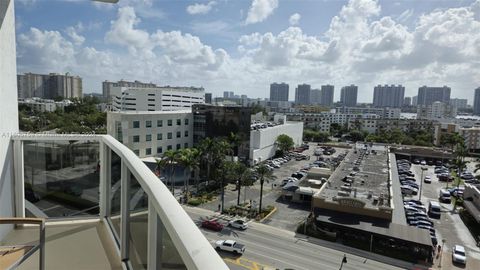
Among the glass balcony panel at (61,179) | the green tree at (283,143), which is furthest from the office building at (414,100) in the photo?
the glass balcony panel at (61,179)

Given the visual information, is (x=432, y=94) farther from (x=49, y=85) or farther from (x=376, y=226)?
(x=49, y=85)

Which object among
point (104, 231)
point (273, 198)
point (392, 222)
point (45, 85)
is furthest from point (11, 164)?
point (45, 85)

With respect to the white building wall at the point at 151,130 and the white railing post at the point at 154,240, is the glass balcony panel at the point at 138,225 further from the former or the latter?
the white building wall at the point at 151,130

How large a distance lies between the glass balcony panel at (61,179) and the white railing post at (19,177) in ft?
0.16

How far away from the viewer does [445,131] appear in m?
58.7

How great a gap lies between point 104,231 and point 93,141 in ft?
3.59

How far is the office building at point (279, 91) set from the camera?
181 meters

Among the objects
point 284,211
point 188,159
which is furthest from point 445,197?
point 188,159

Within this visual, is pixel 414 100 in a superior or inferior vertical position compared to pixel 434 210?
superior

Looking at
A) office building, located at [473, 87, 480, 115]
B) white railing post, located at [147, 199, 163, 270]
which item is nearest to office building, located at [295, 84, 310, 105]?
office building, located at [473, 87, 480, 115]

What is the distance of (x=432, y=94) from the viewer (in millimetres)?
158125

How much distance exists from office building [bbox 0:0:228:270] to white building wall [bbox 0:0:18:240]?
0.01 meters

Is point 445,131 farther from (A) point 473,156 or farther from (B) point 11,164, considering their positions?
(B) point 11,164

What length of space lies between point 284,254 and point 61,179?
41.4 ft
